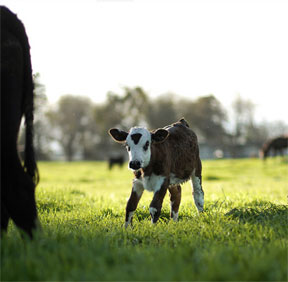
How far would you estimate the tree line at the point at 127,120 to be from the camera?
70.4 metres

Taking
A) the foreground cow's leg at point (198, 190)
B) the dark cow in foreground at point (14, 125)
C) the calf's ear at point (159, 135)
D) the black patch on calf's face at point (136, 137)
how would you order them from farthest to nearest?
1. the foreground cow's leg at point (198, 190)
2. the calf's ear at point (159, 135)
3. the black patch on calf's face at point (136, 137)
4. the dark cow in foreground at point (14, 125)

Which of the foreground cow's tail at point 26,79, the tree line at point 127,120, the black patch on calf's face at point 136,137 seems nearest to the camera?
the foreground cow's tail at point 26,79

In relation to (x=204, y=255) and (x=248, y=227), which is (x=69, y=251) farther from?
(x=248, y=227)

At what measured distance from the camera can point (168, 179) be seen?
242 inches

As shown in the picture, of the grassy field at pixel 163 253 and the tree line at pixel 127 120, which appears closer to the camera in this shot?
the grassy field at pixel 163 253

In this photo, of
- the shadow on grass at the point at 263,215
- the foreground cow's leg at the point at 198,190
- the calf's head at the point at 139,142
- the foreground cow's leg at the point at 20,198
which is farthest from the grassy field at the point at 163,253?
the foreground cow's leg at the point at 198,190

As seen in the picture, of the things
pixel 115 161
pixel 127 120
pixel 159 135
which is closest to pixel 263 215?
pixel 159 135

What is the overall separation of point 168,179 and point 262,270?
299 cm

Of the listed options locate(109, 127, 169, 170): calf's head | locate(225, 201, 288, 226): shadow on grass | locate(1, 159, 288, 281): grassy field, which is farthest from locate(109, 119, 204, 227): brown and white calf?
locate(225, 201, 288, 226): shadow on grass

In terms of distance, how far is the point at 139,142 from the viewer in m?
5.79

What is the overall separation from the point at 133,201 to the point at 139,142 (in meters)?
1.06

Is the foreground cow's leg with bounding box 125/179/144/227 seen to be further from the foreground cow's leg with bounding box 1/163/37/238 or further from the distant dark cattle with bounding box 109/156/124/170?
the distant dark cattle with bounding box 109/156/124/170

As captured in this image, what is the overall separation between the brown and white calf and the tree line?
58.8 meters

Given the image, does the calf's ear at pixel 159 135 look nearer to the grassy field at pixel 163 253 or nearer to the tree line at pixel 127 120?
the grassy field at pixel 163 253
